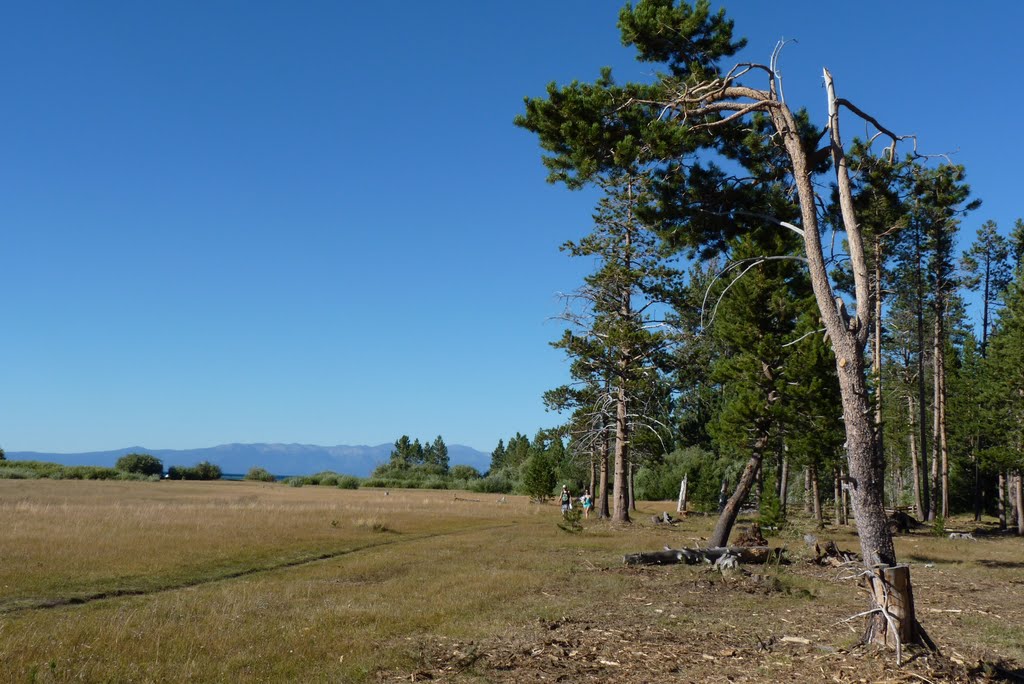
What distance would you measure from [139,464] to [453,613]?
315ft

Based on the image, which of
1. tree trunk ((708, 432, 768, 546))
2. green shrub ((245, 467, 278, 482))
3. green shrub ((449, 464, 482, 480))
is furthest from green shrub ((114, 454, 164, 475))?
tree trunk ((708, 432, 768, 546))

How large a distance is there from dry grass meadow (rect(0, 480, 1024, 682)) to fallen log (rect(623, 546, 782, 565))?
1.91 ft

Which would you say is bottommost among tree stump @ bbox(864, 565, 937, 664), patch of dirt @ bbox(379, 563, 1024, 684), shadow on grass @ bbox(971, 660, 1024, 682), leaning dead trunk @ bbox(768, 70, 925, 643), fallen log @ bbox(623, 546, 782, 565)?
fallen log @ bbox(623, 546, 782, 565)

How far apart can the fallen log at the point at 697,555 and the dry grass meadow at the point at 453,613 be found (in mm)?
582

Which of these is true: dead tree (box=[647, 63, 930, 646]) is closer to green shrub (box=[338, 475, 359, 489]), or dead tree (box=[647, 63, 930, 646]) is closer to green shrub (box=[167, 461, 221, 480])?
green shrub (box=[338, 475, 359, 489])

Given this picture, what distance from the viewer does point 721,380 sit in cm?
2388

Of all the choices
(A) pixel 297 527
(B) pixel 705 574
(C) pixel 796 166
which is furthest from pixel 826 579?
(A) pixel 297 527

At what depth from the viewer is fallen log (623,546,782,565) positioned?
Result: 18.0m

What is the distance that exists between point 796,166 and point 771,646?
6.79 meters

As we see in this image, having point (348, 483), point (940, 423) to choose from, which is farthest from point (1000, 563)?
point (348, 483)

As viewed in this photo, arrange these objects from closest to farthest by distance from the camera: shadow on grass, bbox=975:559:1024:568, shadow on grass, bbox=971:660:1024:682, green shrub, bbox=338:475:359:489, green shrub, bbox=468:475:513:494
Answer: shadow on grass, bbox=971:660:1024:682 < shadow on grass, bbox=975:559:1024:568 < green shrub, bbox=468:475:513:494 < green shrub, bbox=338:475:359:489

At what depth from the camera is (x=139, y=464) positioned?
307ft

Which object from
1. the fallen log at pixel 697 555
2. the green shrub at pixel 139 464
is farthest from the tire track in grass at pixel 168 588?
the green shrub at pixel 139 464

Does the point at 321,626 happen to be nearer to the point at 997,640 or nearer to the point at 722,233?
the point at 997,640
